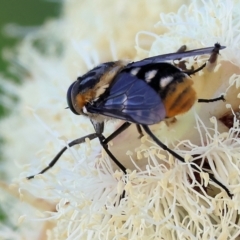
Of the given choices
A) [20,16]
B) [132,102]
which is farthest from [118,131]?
[20,16]

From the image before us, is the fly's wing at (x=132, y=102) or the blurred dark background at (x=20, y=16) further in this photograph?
the blurred dark background at (x=20, y=16)

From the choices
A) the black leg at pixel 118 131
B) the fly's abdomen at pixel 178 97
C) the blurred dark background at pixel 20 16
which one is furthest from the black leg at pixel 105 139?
the blurred dark background at pixel 20 16

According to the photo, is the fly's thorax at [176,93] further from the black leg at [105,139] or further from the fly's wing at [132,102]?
the black leg at [105,139]

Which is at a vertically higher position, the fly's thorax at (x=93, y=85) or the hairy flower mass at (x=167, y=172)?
the fly's thorax at (x=93, y=85)

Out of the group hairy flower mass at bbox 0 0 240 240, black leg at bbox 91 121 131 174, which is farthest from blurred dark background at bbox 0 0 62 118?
black leg at bbox 91 121 131 174

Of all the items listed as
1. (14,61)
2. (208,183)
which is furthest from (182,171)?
(14,61)

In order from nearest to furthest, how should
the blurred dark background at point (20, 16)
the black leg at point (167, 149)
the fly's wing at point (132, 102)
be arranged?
the fly's wing at point (132, 102)
the black leg at point (167, 149)
the blurred dark background at point (20, 16)

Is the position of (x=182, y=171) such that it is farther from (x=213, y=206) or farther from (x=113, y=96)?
(x=113, y=96)
